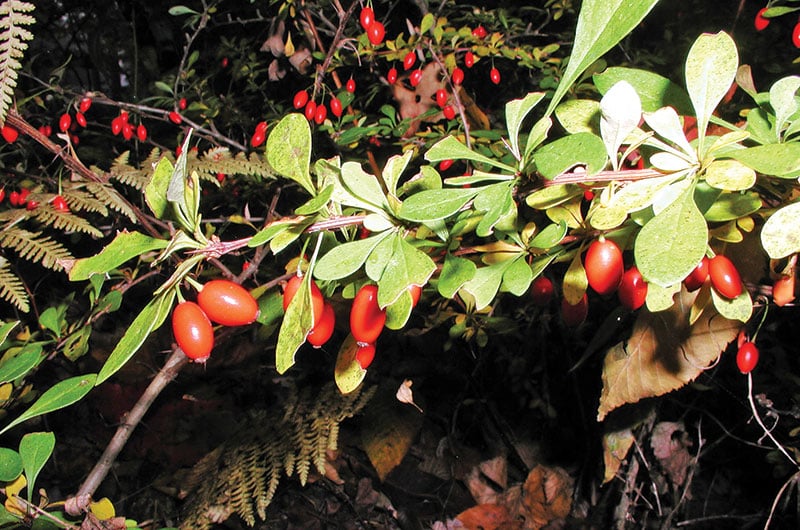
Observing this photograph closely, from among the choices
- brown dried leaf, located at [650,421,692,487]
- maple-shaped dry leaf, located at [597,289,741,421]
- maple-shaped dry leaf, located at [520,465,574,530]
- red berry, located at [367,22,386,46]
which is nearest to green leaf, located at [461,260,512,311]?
maple-shaped dry leaf, located at [597,289,741,421]

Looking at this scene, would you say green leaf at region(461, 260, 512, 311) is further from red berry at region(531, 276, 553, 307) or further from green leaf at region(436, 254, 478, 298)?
red berry at region(531, 276, 553, 307)

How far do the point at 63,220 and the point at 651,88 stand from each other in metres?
1.36

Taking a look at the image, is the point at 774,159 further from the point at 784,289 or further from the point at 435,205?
the point at 784,289

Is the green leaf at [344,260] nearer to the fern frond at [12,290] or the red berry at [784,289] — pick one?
the red berry at [784,289]

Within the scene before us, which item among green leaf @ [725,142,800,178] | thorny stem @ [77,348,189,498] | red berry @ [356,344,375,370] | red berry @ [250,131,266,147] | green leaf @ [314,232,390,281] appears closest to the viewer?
green leaf @ [725,142,800,178]

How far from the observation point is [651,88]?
458mm

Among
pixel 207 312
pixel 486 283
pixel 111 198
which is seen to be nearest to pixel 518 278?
pixel 486 283

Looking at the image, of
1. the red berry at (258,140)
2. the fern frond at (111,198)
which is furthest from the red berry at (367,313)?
the red berry at (258,140)

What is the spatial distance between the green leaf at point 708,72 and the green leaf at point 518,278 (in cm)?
17

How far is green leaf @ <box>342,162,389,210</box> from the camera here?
441 mm

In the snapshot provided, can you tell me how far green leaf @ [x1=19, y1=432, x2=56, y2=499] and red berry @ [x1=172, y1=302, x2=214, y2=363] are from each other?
9.1 inches

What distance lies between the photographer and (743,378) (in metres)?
1.75

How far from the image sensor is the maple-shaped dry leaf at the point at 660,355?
0.93 metres

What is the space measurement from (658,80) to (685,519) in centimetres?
173
